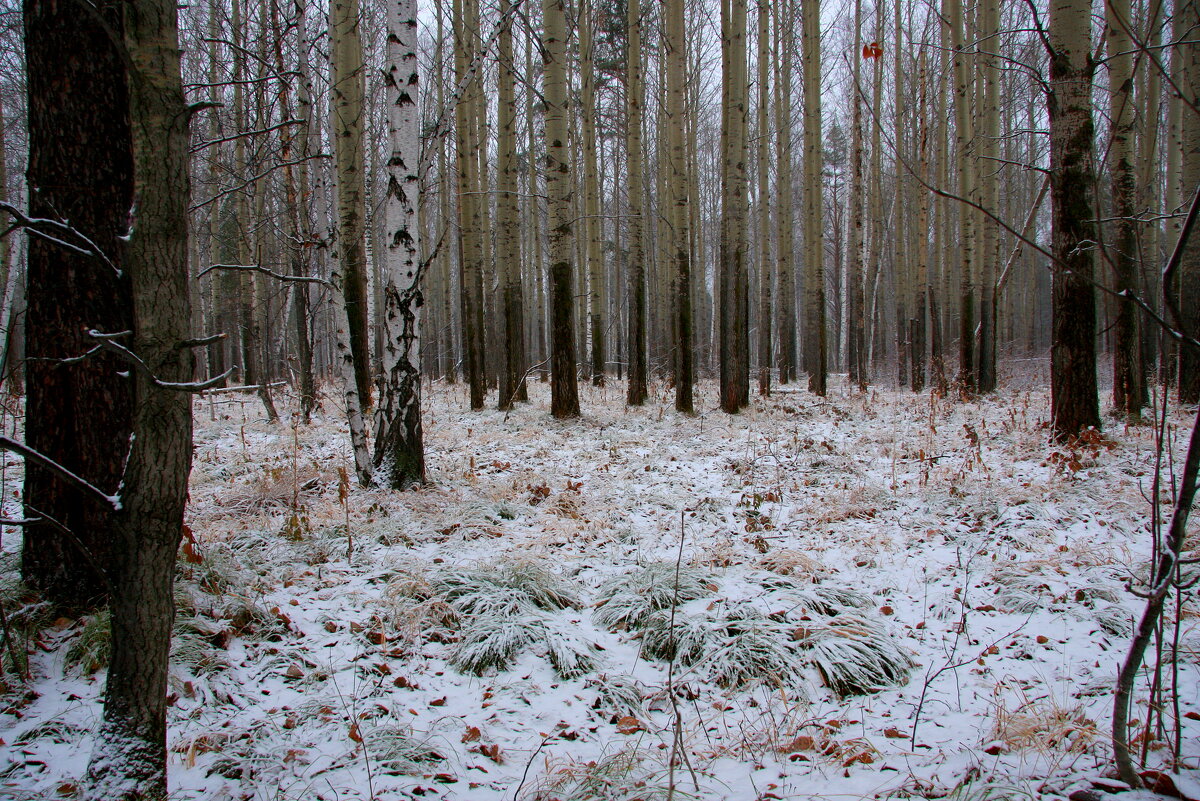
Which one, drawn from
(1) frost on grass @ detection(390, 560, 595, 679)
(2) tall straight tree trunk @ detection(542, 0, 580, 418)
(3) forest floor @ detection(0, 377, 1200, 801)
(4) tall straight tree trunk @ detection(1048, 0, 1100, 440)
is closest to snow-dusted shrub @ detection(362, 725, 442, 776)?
(3) forest floor @ detection(0, 377, 1200, 801)

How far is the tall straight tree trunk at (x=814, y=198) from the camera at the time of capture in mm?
12375

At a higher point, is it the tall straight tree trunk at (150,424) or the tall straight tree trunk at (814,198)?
the tall straight tree trunk at (814,198)

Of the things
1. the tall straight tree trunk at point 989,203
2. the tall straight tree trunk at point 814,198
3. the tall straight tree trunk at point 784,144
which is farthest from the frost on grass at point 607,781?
the tall straight tree trunk at point 784,144

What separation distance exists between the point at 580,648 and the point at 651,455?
4165mm

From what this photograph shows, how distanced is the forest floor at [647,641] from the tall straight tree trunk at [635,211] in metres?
5.21

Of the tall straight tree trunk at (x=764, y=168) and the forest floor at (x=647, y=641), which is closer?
the forest floor at (x=647, y=641)

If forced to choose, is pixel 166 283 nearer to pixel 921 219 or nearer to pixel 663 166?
pixel 921 219

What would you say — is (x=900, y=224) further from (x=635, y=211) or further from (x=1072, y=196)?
(x=1072, y=196)

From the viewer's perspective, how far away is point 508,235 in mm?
10836

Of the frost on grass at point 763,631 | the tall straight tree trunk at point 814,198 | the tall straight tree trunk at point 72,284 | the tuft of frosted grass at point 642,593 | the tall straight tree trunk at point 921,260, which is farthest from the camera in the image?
the tall straight tree trunk at point 921,260

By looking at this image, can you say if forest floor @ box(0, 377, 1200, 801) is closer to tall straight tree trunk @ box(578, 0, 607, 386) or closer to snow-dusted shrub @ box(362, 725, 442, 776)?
snow-dusted shrub @ box(362, 725, 442, 776)

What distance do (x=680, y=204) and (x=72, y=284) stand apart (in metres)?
8.19

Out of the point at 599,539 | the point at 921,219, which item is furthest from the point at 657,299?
the point at 599,539

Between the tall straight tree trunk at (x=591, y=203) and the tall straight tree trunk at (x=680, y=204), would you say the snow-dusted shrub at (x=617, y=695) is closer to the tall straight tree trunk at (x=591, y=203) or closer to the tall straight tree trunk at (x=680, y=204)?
the tall straight tree trunk at (x=680, y=204)
